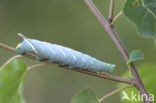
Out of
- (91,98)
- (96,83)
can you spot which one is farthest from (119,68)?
(91,98)

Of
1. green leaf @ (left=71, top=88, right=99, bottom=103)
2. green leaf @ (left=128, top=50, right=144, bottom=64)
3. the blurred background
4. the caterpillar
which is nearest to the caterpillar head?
the caterpillar

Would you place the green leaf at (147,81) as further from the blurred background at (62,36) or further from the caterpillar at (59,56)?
the blurred background at (62,36)

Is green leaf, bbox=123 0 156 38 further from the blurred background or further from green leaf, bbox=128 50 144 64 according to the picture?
the blurred background

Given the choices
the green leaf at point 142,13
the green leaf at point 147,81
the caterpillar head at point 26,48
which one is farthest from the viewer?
the green leaf at point 147,81

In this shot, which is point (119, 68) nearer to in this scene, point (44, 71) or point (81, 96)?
point (44, 71)

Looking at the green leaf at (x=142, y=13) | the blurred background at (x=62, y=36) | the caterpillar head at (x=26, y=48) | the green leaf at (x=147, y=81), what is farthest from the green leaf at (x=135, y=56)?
the blurred background at (x=62, y=36)

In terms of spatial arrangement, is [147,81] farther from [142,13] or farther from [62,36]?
[62,36]
